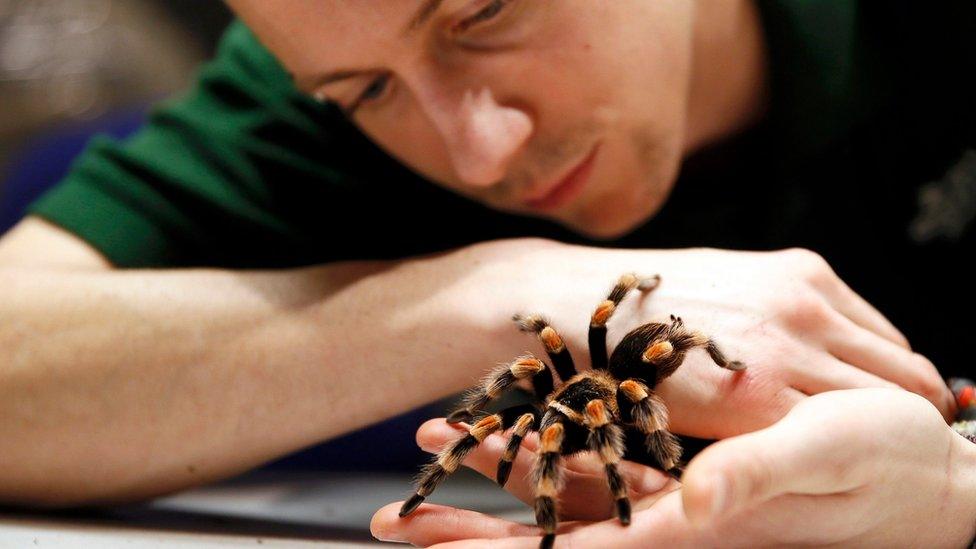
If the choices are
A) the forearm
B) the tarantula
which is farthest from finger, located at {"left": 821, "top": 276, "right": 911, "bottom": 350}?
the forearm

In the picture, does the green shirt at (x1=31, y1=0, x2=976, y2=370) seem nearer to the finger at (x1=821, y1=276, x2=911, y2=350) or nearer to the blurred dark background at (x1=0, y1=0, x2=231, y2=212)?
the finger at (x1=821, y1=276, x2=911, y2=350)

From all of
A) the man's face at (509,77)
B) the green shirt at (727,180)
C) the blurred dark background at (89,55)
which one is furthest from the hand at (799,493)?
the blurred dark background at (89,55)

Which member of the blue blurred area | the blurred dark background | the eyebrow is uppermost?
the blurred dark background

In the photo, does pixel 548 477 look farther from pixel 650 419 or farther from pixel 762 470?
pixel 762 470

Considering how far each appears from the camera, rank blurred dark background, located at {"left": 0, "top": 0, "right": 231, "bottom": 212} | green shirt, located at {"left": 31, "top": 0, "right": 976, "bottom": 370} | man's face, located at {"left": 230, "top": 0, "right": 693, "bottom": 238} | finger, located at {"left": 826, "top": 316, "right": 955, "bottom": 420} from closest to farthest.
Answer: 1. finger, located at {"left": 826, "top": 316, "right": 955, "bottom": 420}
2. man's face, located at {"left": 230, "top": 0, "right": 693, "bottom": 238}
3. green shirt, located at {"left": 31, "top": 0, "right": 976, "bottom": 370}
4. blurred dark background, located at {"left": 0, "top": 0, "right": 231, "bottom": 212}

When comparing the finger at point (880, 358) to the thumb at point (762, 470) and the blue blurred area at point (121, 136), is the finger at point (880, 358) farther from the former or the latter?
the blue blurred area at point (121, 136)

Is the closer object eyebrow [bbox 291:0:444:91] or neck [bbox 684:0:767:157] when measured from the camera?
eyebrow [bbox 291:0:444:91]
